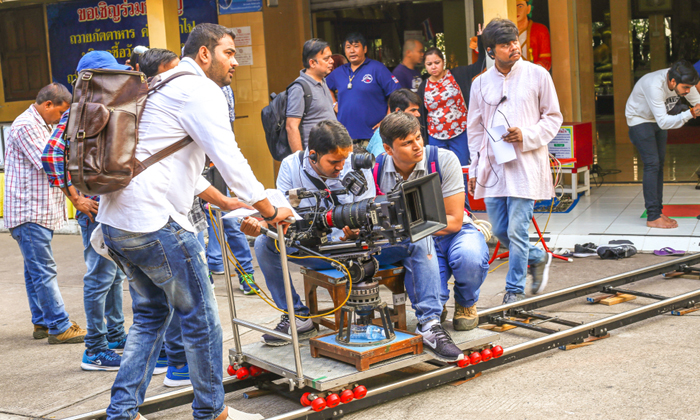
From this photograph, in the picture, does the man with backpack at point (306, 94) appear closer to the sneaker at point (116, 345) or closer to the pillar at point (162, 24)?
the sneaker at point (116, 345)

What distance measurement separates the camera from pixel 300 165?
14.7 feet

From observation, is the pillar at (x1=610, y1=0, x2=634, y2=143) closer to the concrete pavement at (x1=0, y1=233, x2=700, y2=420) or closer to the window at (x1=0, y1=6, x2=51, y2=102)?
the concrete pavement at (x1=0, y1=233, x2=700, y2=420)

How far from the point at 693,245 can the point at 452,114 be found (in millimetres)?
2605

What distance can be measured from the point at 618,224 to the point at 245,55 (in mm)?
5557

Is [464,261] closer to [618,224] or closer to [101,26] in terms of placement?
[618,224]

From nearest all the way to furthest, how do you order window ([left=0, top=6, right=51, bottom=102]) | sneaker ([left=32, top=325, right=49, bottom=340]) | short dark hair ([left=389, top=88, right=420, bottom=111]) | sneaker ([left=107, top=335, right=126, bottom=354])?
1. sneaker ([left=107, top=335, right=126, bottom=354])
2. sneaker ([left=32, top=325, right=49, bottom=340])
3. short dark hair ([left=389, top=88, right=420, bottom=111])
4. window ([left=0, top=6, right=51, bottom=102])

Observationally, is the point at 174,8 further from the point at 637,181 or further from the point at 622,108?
the point at 622,108

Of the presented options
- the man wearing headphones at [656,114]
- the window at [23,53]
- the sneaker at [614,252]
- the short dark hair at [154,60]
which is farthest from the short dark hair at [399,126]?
the window at [23,53]

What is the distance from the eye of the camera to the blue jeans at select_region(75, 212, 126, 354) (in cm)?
477

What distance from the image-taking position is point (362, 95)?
7488mm

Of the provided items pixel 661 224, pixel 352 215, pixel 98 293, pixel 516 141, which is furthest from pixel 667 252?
pixel 98 293

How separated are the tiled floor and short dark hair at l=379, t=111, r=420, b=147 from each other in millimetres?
3596

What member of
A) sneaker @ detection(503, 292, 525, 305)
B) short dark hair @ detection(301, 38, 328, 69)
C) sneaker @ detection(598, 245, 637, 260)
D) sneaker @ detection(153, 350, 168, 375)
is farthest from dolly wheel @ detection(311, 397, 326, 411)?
sneaker @ detection(598, 245, 637, 260)

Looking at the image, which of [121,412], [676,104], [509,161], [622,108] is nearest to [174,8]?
[509,161]
